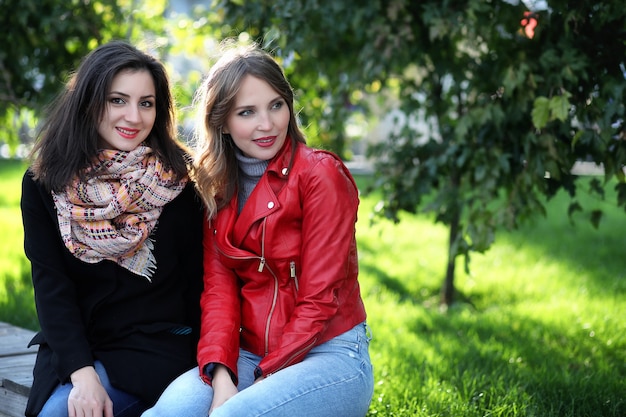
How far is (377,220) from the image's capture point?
481 centimetres

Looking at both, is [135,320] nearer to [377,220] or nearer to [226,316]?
[226,316]

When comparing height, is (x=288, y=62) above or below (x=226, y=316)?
above

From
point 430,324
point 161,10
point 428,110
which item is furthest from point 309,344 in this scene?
point 161,10

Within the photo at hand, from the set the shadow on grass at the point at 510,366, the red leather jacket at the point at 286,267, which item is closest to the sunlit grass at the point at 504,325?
the shadow on grass at the point at 510,366

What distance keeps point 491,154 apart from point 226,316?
185 cm

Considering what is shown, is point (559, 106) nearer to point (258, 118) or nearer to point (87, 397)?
point (258, 118)

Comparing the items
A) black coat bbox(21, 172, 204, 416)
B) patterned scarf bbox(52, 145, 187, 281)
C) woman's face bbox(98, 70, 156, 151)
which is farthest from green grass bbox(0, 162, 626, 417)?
woman's face bbox(98, 70, 156, 151)

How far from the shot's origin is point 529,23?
361 cm

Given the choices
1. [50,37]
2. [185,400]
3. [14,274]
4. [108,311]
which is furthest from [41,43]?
[185,400]

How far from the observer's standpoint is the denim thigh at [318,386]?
2250mm

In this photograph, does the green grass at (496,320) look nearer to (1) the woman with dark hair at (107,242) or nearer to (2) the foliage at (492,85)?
(2) the foliage at (492,85)

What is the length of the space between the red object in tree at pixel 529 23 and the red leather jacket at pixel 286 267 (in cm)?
153

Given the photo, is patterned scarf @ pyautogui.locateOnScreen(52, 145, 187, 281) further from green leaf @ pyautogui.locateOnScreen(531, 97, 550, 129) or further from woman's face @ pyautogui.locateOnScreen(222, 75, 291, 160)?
green leaf @ pyautogui.locateOnScreen(531, 97, 550, 129)

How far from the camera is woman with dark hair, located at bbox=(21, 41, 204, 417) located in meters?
2.55
